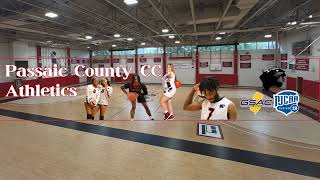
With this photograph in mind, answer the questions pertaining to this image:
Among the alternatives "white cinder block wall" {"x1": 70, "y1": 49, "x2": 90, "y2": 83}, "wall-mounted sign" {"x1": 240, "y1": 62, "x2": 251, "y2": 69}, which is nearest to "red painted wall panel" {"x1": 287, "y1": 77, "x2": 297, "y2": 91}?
"wall-mounted sign" {"x1": 240, "y1": 62, "x2": 251, "y2": 69}

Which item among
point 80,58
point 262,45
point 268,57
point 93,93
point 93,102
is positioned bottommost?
point 93,102

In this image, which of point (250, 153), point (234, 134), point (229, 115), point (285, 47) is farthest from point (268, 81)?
point (229, 115)

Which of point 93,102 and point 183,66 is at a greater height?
point 183,66

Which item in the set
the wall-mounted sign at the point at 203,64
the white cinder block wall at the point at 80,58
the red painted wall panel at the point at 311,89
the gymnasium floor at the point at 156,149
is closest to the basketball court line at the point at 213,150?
the gymnasium floor at the point at 156,149

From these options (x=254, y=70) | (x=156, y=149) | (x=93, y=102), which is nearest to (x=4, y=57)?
(x=93, y=102)

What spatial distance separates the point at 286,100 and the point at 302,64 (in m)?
11.3

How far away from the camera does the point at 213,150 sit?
14.7 ft

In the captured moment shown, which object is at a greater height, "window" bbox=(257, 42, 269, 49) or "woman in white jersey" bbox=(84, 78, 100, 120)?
"window" bbox=(257, 42, 269, 49)

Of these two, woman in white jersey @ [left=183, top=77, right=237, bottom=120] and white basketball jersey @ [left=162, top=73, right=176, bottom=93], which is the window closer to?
white basketball jersey @ [left=162, top=73, right=176, bottom=93]

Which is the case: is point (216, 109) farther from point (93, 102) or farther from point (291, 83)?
point (291, 83)

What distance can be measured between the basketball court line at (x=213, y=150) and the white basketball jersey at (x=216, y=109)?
265 centimetres

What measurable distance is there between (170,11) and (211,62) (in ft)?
35.8

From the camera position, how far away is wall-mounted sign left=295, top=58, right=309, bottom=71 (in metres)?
11.5

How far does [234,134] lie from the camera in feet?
18.5
